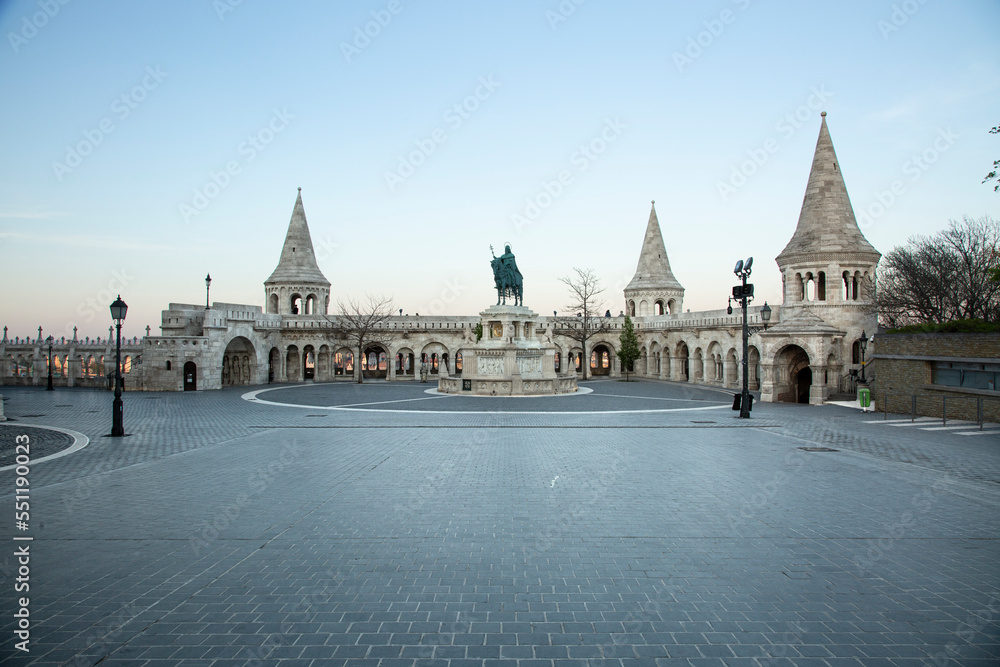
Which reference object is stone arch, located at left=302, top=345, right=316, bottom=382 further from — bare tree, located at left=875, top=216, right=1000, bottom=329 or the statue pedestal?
bare tree, located at left=875, top=216, right=1000, bottom=329

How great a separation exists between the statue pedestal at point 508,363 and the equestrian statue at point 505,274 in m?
0.99

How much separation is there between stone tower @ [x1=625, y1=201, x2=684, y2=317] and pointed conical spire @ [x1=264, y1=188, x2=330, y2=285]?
25.6m

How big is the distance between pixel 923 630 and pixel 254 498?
8351 mm

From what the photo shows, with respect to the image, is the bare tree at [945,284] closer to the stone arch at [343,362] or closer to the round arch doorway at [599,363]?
the round arch doorway at [599,363]

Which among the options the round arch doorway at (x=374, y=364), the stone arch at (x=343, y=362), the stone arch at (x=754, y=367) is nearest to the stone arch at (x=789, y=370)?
the stone arch at (x=754, y=367)

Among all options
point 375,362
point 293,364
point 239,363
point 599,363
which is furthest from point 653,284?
point 239,363

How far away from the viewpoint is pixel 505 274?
31094mm

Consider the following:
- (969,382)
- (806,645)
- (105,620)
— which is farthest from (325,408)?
(969,382)

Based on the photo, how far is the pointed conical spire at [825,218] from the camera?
2770 cm

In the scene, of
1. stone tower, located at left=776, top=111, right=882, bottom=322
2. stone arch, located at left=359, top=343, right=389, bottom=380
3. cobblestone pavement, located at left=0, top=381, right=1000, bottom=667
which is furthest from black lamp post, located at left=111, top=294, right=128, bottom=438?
stone tower, located at left=776, top=111, right=882, bottom=322

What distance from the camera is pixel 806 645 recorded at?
4414 millimetres

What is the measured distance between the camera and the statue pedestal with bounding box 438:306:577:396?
93.9 ft

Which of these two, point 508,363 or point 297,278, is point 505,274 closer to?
point 508,363

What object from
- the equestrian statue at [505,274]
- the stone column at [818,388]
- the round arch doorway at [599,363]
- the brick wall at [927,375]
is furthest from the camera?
the round arch doorway at [599,363]
